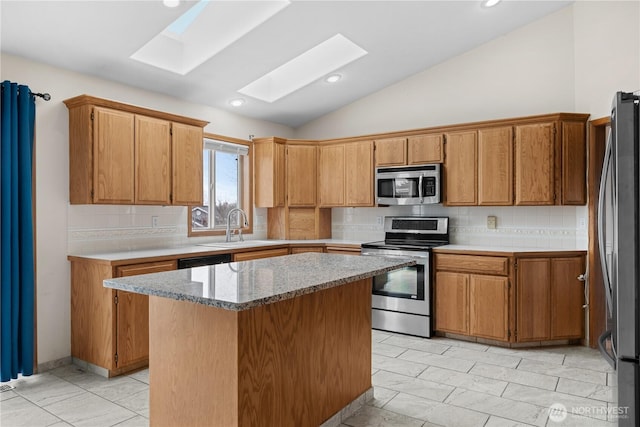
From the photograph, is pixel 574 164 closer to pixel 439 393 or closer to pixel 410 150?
pixel 410 150

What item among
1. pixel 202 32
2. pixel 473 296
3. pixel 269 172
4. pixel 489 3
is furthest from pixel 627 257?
pixel 269 172

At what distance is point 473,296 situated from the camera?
4051mm

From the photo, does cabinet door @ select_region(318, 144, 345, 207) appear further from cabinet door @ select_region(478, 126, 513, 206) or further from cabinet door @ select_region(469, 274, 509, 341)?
cabinet door @ select_region(469, 274, 509, 341)

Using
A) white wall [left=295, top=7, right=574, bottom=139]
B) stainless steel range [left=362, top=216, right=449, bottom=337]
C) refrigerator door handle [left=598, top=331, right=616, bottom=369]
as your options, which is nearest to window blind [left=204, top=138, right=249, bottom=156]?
white wall [left=295, top=7, right=574, bottom=139]

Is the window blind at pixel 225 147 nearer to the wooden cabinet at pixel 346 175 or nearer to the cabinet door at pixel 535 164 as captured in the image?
the wooden cabinet at pixel 346 175

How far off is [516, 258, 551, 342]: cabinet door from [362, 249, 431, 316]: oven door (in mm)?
834

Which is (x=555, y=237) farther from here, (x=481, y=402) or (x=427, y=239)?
(x=481, y=402)

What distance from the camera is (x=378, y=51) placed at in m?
4.31

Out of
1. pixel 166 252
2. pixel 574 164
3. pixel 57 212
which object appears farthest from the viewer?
pixel 574 164

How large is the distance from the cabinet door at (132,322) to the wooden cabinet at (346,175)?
2.41 metres

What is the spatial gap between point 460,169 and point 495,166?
0.34 meters

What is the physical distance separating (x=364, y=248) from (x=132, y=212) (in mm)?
2386

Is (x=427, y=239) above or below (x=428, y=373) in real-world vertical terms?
above

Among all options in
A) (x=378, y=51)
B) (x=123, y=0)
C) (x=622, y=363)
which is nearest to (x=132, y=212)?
(x=123, y=0)
